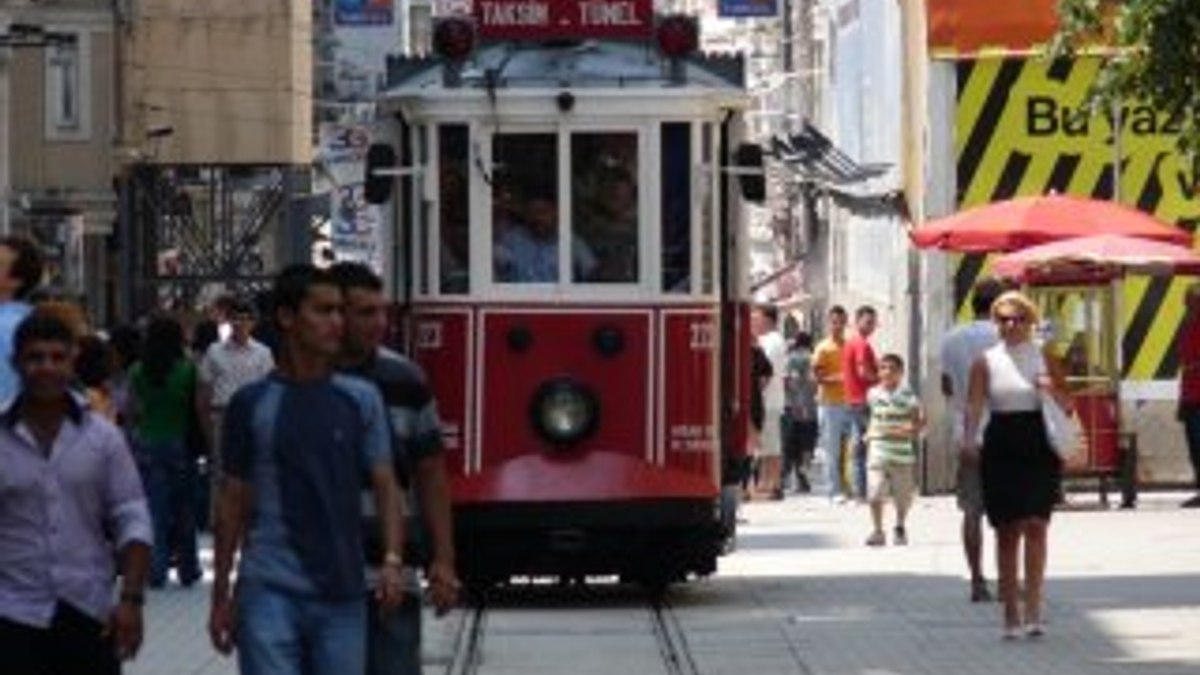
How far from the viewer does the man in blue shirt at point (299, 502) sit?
38.5ft

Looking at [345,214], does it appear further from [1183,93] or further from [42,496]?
[42,496]

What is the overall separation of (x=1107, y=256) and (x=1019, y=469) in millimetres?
12684

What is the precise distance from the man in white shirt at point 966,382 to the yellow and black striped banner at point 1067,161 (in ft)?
46.0

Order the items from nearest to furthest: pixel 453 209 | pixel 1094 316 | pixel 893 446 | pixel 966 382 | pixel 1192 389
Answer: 1. pixel 966 382
2. pixel 453 209
3. pixel 893 446
4. pixel 1192 389
5. pixel 1094 316

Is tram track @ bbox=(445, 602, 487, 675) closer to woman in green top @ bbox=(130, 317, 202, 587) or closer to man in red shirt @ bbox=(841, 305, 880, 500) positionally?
woman in green top @ bbox=(130, 317, 202, 587)

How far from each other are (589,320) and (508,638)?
7.35 ft

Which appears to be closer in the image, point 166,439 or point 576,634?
point 576,634

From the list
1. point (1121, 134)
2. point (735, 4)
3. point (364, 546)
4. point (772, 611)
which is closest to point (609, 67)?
point (772, 611)

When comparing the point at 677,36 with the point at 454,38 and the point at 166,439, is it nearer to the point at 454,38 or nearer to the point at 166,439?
the point at 454,38

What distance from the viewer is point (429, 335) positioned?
76.4 ft

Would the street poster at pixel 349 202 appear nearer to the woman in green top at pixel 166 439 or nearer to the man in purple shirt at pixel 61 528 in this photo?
the woman in green top at pixel 166 439

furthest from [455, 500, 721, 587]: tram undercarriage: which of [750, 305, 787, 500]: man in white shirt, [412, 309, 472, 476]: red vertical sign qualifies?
[750, 305, 787, 500]: man in white shirt

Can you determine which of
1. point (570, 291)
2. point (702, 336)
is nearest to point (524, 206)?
point (570, 291)

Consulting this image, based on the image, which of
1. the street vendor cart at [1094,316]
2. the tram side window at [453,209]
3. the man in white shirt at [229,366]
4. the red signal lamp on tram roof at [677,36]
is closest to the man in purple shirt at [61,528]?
the tram side window at [453,209]
